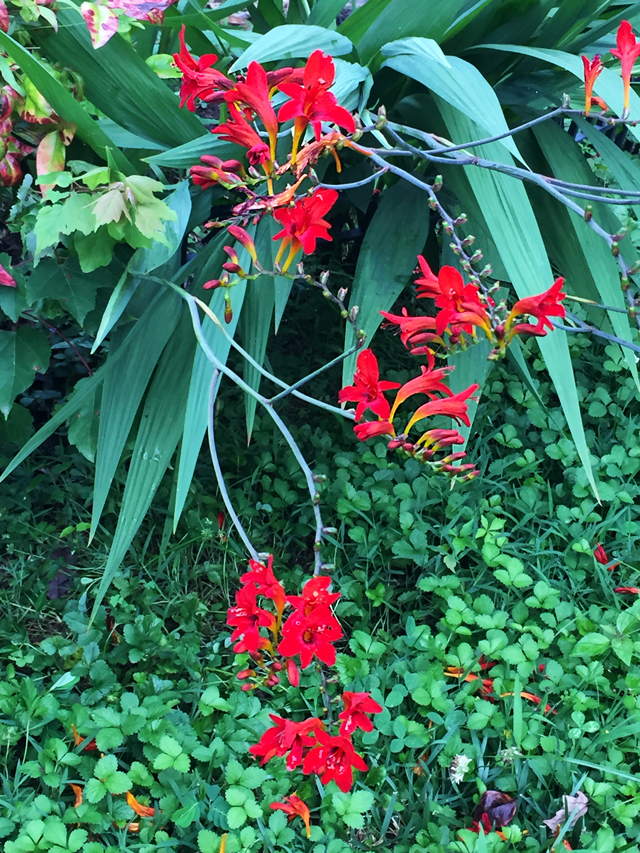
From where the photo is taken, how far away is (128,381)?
3.60 ft

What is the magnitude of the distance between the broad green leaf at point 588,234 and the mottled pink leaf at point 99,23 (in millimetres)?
738

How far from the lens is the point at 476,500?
1371 millimetres

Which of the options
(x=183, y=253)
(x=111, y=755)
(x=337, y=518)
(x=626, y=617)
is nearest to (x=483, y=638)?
(x=626, y=617)

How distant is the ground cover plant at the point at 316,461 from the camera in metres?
0.81

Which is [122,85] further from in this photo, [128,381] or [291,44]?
[128,381]

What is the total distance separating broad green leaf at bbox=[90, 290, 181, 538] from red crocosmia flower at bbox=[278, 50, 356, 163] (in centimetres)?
46

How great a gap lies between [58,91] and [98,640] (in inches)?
33.8

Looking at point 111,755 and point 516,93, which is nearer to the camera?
point 111,755

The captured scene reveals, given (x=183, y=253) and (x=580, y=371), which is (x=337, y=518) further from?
(x=580, y=371)

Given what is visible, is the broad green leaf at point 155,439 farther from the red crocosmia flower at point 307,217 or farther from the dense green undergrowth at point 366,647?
the red crocosmia flower at point 307,217

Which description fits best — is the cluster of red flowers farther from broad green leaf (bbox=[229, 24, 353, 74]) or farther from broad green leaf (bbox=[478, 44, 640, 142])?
broad green leaf (bbox=[229, 24, 353, 74])

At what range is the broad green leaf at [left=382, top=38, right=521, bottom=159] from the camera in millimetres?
901

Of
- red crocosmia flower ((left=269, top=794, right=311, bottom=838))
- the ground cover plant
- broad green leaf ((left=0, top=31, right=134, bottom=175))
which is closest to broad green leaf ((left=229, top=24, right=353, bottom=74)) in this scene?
the ground cover plant

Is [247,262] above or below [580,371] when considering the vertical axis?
above
